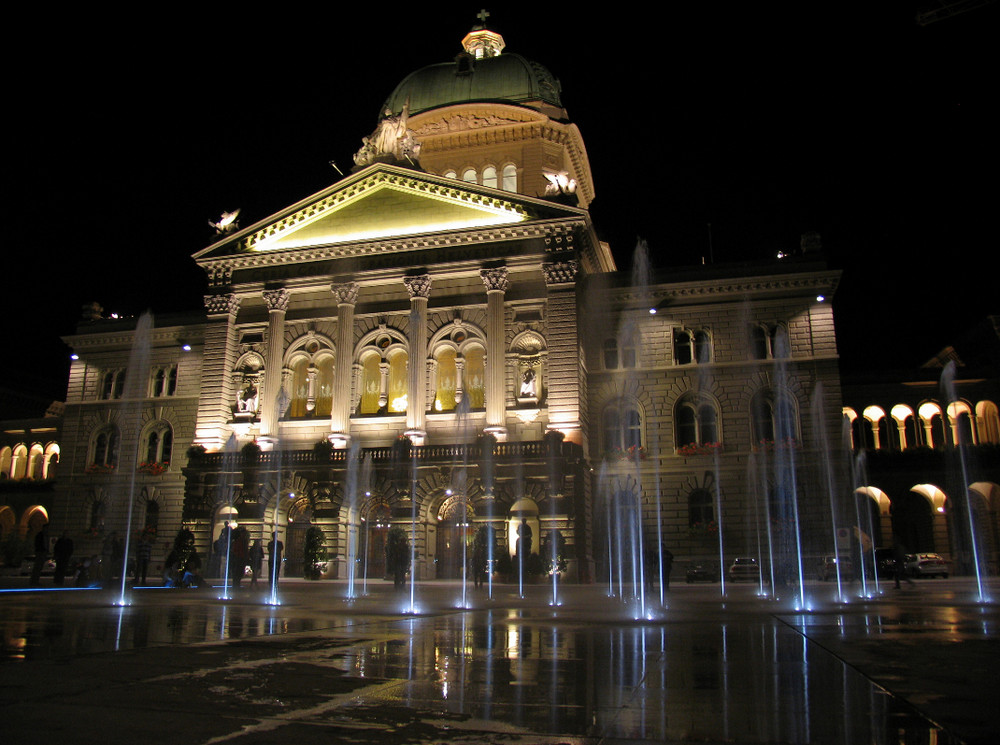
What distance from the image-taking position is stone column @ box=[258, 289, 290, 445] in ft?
136

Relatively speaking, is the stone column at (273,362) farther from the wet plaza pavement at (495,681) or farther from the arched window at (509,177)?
the wet plaza pavement at (495,681)

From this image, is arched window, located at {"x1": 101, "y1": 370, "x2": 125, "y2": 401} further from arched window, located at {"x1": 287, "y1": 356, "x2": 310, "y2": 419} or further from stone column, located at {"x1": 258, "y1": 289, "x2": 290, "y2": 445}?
arched window, located at {"x1": 287, "y1": 356, "x2": 310, "y2": 419}

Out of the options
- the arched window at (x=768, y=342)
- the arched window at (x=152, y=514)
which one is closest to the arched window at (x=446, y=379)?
the arched window at (x=768, y=342)

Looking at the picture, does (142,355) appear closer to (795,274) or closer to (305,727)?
(795,274)

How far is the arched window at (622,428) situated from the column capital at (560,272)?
8.01m

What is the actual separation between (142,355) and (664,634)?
4635 centimetres

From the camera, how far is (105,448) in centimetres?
5006

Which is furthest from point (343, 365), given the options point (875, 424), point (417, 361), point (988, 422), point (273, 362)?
point (988, 422)

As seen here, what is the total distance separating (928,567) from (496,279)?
25535 mm

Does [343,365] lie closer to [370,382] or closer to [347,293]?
[370,382]

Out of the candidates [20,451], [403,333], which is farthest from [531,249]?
[20,451]

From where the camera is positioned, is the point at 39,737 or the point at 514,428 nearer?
the point at 39,737

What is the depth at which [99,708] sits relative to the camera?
18.6 ft

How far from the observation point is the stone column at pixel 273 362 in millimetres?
41344
